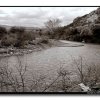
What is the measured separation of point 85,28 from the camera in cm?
407

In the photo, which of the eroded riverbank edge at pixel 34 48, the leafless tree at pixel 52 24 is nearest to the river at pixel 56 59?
the eroded riverbank edge at pixel 34 48

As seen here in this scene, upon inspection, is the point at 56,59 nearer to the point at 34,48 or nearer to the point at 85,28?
the point at 34,48

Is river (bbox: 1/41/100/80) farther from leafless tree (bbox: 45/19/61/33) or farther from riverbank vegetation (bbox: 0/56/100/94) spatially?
leafless tree (bbox: 45/19/61/33)

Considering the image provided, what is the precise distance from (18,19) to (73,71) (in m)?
1.00

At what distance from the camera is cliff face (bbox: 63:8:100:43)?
4047mm

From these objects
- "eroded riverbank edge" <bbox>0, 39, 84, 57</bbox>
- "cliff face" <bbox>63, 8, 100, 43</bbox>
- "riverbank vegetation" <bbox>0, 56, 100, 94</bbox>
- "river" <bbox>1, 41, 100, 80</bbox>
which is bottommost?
"riverbank vegetation" <bbox>0, 56, 100, 94</bbox>

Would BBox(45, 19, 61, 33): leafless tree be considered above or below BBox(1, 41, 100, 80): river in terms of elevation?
above

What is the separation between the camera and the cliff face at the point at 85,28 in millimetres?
4047

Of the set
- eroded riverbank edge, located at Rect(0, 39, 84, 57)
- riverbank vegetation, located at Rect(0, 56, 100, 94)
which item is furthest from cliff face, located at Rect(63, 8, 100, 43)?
riverbank vegetation, located at Rect(0, 56, 100, 94)

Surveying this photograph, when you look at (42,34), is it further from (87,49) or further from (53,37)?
(87,49)

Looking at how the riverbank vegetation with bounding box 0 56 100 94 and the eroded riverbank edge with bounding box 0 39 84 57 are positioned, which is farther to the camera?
the eroded riverbank edge with bounding box 0 39 84 57

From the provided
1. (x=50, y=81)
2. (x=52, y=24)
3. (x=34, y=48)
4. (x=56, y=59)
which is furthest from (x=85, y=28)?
(x=50, y=81)

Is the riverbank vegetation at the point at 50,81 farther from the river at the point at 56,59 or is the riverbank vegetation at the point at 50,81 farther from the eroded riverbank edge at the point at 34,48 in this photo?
the eroded riverbank edge at the point at 34,48

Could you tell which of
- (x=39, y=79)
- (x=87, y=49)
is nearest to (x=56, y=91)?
(x=39, y=79)
